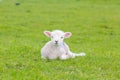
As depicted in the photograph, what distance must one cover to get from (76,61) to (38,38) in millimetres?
9015

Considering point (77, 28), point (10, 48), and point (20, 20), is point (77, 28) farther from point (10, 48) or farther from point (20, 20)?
point (10, 48)

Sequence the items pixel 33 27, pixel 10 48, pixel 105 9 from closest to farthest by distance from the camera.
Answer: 1. pixel 10 48
2. pixel 33 27
3. pixel 105 9

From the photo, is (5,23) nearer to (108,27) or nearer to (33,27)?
(33,27)

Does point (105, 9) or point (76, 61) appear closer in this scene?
point (76, 61)

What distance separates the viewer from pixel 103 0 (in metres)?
43.9

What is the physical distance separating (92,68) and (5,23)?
1596 cm

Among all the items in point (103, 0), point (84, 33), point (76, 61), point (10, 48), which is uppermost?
point (76, 61)

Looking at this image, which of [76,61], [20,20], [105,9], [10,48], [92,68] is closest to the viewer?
[92,68]

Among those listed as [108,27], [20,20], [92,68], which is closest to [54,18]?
[20,20]

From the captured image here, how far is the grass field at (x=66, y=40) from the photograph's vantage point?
32.5 ft

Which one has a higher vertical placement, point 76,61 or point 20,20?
point 76,61

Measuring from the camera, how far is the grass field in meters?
9.89

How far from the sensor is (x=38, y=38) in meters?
20.3

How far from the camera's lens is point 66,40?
19.7 meters
